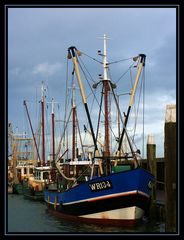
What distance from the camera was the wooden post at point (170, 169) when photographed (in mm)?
11898

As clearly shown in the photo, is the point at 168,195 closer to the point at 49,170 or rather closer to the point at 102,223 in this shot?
the point at 102,223

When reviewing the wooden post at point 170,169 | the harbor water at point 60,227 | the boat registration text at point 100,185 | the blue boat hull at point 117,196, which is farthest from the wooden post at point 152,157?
Result: the wooden post at point 170,169

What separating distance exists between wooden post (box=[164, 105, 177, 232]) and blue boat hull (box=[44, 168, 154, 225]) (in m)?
6.98

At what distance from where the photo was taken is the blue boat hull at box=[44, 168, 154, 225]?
19.2 meters

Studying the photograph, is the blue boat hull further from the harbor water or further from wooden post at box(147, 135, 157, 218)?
wooden post at box(147, 135, 157, 218)

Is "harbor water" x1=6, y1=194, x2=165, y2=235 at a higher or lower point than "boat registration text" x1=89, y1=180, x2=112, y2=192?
lower

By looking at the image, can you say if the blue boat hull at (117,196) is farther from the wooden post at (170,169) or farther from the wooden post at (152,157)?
the wooden post at (170,169)

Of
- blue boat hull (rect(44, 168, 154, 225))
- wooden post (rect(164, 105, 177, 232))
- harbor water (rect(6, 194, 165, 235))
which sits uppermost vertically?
wooden post (rect(164, 105, 177, 232))

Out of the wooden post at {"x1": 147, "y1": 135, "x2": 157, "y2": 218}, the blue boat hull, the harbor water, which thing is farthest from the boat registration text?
the wooden post at {"x1": 147, "y1": 135, "x2": 157, "y2": 218}

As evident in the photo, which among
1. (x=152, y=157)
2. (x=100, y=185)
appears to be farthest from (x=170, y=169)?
(x=152, y=157)

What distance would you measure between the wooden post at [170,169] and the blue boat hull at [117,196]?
698 cm

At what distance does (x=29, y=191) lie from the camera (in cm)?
4359

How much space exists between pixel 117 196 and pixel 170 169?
→ 7911mm

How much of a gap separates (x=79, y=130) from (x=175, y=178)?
23036 mm
